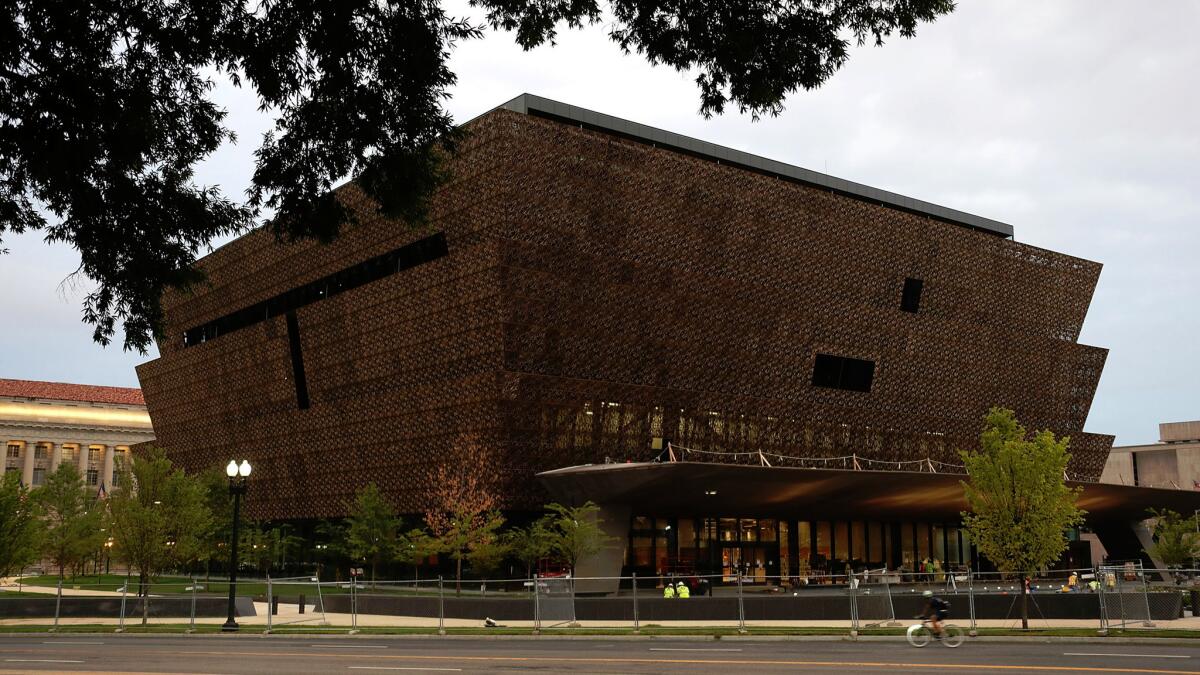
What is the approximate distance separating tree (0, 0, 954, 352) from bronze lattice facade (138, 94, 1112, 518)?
36669 mm

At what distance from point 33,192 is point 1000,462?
1089 inches

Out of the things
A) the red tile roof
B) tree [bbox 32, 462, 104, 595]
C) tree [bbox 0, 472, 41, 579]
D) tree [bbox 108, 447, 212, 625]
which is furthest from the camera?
the red tile roof

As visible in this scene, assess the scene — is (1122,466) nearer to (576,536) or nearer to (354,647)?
(576,536)

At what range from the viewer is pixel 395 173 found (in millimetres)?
12328

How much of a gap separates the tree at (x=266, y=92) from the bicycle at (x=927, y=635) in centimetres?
1467

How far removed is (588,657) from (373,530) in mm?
35666

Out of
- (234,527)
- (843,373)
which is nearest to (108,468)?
(843,373)

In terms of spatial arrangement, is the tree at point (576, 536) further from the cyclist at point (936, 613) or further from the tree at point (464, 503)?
the cyclist at point (936, 613)

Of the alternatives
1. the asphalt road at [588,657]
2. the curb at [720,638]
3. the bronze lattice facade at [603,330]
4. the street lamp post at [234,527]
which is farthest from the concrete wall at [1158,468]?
the street lamp post at [234,527]

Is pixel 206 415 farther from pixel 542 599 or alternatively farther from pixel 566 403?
pixel 542 599

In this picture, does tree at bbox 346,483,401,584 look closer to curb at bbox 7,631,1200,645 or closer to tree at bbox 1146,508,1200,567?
curb at bbox 7,631,1200,645

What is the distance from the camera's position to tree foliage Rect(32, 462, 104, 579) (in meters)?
70.9

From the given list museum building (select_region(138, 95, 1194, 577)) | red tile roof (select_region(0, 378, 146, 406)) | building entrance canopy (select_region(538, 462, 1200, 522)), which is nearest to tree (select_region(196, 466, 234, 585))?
museum building (select_region(138, 95, 1194, 577))

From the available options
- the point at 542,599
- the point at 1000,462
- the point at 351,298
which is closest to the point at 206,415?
the point at 351,298
